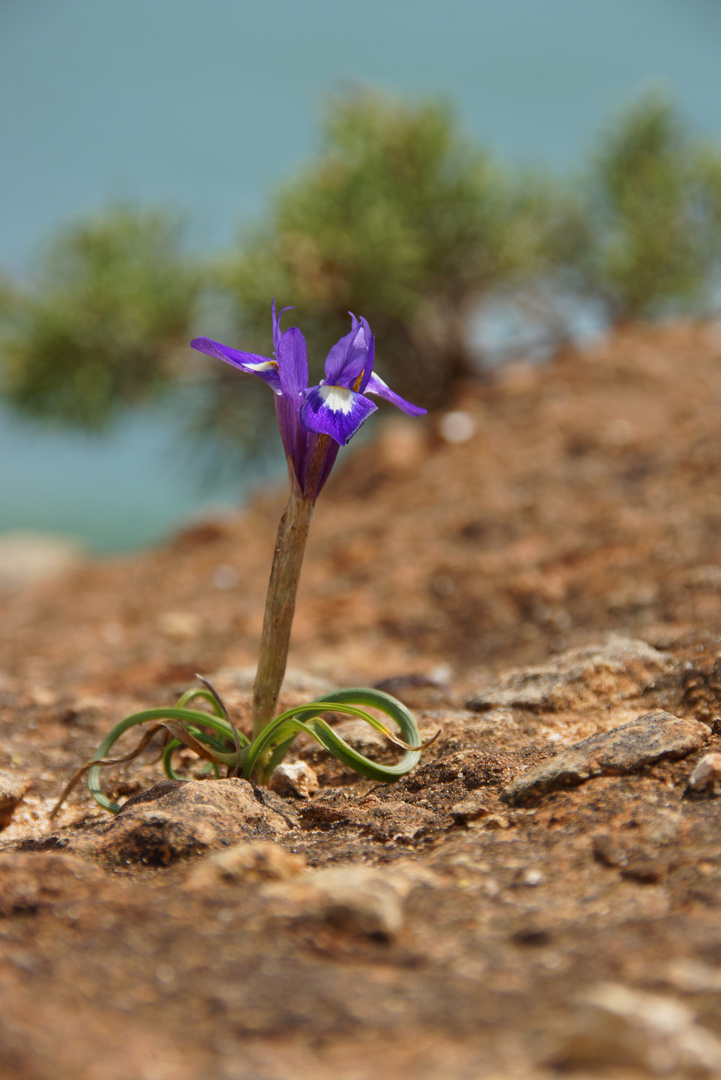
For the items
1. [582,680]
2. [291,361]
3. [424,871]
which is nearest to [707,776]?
[424,871]

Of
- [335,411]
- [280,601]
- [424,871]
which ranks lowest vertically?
[424,871]

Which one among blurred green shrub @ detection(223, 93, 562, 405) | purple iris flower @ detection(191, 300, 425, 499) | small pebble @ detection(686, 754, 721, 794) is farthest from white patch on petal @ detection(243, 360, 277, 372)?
blurred green shrub @ detection(223, 93, 562, 405)

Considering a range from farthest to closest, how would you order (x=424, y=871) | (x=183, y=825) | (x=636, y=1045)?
(x=183, y=825) → (x=424, y=871) → (x=636, y=1045)

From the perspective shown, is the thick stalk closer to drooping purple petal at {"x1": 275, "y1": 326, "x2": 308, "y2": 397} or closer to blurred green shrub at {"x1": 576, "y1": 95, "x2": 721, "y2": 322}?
drooping purple petal at {"x1": 275, "y1": 326, "x2": 308, "y2": 397}

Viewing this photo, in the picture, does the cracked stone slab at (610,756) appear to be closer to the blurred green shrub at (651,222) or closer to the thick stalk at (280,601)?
the thick stalk at (280,601)

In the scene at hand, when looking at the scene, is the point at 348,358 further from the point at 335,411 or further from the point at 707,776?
the point at 707,776

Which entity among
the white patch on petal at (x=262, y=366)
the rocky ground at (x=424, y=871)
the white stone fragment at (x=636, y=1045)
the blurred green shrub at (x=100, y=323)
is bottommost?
the white stone fragment at (x=636, y=1045)

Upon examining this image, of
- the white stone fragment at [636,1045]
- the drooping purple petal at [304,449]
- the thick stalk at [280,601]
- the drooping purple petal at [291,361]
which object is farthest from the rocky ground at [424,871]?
the drooping purple petal at [291,361]
